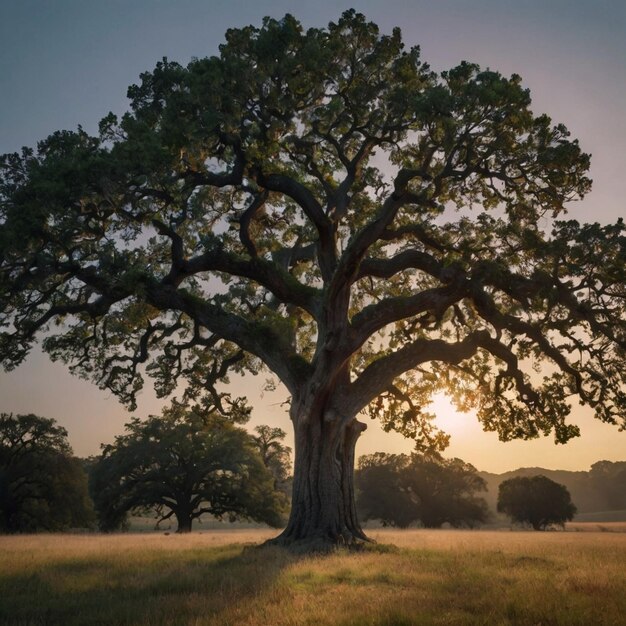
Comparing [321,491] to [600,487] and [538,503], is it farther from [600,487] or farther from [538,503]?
[600,487]

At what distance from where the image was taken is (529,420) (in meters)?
19.4

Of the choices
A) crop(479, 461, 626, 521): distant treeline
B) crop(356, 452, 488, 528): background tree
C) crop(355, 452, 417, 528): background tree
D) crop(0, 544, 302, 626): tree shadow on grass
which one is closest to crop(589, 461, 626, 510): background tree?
crop(479, 461, 626, 521): distant treeline

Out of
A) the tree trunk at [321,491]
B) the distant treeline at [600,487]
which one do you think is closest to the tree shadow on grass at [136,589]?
the tree trunk at [321,491]

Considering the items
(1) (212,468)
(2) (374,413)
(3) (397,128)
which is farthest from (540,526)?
(3) (397,128)

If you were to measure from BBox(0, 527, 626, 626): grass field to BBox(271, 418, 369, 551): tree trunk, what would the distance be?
2.47 m

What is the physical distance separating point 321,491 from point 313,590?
7.89 meters

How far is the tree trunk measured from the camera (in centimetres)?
1594

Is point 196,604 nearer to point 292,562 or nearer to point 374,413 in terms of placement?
point 292,562

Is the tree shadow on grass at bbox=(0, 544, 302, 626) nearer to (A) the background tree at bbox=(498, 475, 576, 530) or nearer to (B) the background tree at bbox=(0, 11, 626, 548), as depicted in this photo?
(B) the background tree at bbox=(0, 11, 626, 548)

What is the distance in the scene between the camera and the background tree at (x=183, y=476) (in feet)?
127

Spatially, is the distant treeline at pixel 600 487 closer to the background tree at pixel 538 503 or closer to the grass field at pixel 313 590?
the background tree at pixel 538 503

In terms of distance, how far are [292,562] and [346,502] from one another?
17.7ft

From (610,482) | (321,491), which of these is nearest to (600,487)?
(610,482)

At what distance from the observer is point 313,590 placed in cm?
860
